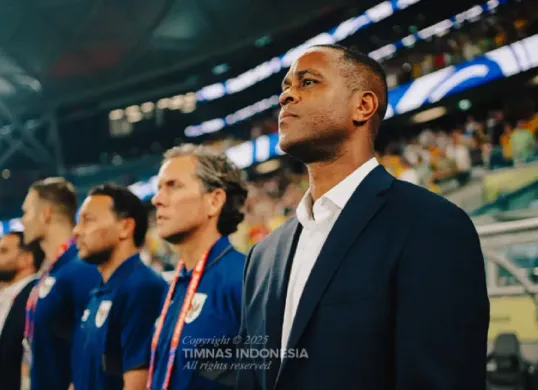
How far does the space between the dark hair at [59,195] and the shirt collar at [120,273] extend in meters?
0.71

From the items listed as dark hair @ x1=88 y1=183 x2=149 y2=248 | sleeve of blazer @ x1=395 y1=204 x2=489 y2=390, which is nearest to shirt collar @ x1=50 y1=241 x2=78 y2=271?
dark hair @ x1=88 y1=183 x2=149 y2=248

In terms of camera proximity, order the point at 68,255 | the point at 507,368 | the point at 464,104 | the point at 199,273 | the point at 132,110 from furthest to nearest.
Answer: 1. the point at 132,110
2. the point at 464,104
3. the point at 68,255
4. the point at 507,368
5. the point at 199,273

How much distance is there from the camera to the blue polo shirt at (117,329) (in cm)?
225

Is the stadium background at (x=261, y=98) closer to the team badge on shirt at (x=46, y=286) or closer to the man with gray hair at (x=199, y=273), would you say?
the man with gray hair at (x=199, y=273)

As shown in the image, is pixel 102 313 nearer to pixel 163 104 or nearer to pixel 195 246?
pixel 195 246

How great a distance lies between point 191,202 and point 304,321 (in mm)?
1042

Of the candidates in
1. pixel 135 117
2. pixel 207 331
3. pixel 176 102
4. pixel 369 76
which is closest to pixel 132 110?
pixel 135 117

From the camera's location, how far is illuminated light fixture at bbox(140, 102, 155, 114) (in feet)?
53.1

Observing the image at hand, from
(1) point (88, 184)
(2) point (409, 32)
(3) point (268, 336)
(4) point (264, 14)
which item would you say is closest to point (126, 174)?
(1) point (88, 184)

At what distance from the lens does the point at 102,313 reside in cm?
235

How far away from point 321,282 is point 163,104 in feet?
50.2

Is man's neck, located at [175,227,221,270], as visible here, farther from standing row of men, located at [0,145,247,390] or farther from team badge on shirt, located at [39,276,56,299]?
team badge on shirt, located at [39,276,56,299]

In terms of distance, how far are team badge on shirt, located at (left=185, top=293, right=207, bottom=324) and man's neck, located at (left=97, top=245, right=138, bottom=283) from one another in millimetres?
646

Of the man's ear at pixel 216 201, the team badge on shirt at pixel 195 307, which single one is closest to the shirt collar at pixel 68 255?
the man's ear at pixel 216 201
